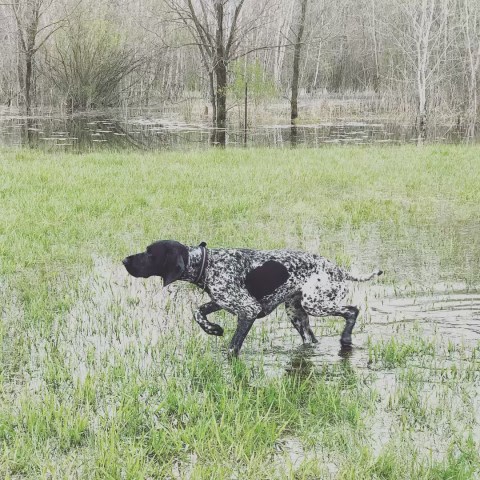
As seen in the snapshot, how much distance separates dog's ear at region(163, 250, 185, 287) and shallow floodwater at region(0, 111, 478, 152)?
601 inches

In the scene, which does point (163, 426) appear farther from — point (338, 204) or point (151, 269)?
point (338, 204)

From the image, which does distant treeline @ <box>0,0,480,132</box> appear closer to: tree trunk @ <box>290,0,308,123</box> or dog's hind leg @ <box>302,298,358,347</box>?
tree trunk @ <box>290,0,308,123</box>

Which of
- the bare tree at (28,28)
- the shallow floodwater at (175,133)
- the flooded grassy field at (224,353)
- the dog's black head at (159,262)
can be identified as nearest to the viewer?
the flooded grassy field at (224,353)

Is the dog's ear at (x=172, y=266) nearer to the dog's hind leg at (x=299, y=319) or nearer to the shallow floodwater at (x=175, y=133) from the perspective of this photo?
the dog's hind leg at (x=299, y=319)

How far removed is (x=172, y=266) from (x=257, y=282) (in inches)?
27.2

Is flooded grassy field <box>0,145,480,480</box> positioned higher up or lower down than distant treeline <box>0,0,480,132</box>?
lower down

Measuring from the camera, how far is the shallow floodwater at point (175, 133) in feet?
69.7

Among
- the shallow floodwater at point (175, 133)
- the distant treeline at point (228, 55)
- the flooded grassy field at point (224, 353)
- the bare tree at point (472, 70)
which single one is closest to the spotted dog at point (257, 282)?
the flooded grassy field at point (224, 353)

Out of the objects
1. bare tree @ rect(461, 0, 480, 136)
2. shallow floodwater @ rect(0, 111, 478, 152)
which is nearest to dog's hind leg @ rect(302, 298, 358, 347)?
shallow floodwater @ rect(0, 111, 478, 152)

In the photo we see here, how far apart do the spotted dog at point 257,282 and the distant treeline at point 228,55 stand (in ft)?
66.5

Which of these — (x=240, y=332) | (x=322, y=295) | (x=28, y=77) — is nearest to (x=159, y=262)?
(x=240, y=332)

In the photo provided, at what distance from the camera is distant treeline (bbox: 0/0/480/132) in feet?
89.9

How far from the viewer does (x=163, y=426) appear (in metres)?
3.95

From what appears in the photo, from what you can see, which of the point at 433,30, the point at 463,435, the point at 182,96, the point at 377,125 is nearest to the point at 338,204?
the point at 463,435
